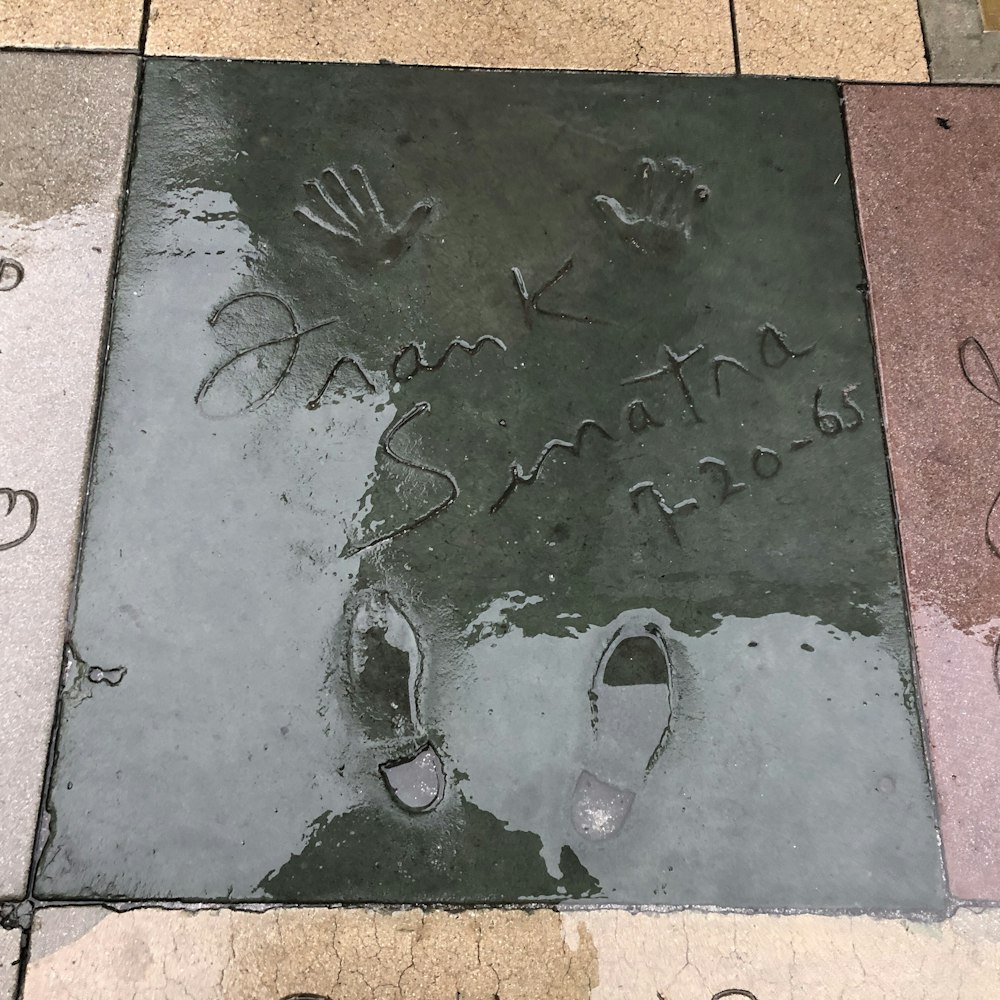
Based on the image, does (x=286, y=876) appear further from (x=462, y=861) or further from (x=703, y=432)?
(x=703, y=432)

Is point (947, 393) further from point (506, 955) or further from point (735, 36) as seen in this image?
point (506, 955)

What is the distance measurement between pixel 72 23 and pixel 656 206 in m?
1.68

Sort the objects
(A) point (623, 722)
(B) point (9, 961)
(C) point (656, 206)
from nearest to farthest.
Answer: (B) point (9, 961), (A) point (623, 722), (C) point (656, 206)

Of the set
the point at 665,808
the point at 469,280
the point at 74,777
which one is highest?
the point at 469,280

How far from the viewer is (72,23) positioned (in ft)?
6.83

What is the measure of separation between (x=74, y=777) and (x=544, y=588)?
115 cm

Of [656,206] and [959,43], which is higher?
[959,43]

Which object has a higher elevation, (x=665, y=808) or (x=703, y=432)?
(x=703, y=432)

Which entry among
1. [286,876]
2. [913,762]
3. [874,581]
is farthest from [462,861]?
[874,581]

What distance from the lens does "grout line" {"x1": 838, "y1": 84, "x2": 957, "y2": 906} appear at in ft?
5.77

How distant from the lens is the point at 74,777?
1.71 metres

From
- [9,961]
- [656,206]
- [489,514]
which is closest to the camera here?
[9,961]
